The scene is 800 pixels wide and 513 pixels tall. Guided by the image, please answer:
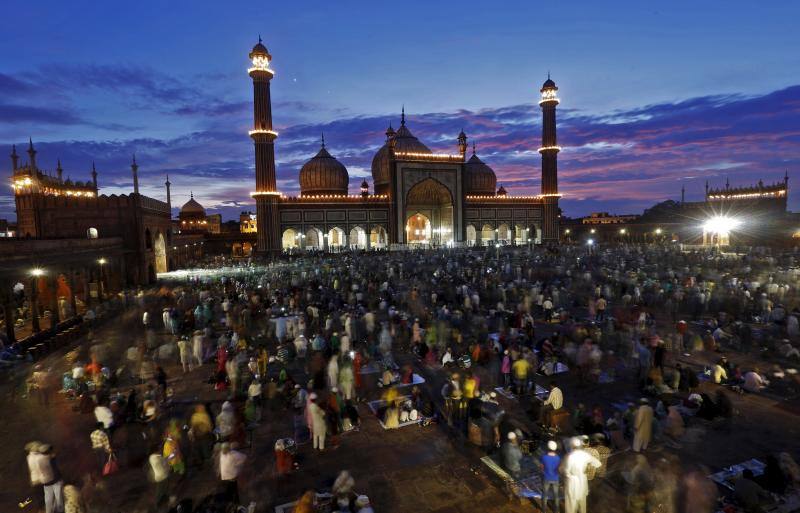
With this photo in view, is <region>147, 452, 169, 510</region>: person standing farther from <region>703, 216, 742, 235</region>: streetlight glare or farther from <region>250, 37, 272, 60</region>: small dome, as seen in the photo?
<region>703, 216, 742, 235</region>: streetlight glare

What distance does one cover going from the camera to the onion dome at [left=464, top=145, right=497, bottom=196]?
55312 mm

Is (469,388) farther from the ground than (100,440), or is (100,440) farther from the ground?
(469,388)

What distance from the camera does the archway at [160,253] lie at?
3072 centimetres

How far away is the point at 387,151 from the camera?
4938 cm

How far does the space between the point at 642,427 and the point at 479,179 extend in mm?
50698

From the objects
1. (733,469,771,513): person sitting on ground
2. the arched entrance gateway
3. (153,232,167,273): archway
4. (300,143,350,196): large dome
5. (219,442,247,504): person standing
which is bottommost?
(733,469,771,513): person sitting on ground

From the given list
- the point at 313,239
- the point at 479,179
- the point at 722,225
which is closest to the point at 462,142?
the point at 479,179

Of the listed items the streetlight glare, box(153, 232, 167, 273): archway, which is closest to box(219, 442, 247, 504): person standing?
box(153, 232, 167, 273): archway

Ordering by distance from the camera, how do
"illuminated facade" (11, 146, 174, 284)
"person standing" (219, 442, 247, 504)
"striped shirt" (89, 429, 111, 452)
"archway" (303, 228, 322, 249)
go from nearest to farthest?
"person standing" (219, 442, 247, 504) < "striped shirt" (89, 429, 111, 452) < "illuminated facade" (11, 146, 174, 284) < "archway" (303, 228, 322, 249)

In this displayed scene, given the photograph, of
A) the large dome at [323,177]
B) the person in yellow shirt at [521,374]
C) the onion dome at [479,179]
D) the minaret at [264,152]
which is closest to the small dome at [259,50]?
the minaret at [264,152]

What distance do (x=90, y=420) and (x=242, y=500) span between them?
4.39 meters

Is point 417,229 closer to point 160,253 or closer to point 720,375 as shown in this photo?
point 160,253

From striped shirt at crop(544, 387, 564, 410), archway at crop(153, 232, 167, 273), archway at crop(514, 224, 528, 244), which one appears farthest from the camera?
archway at crop(514, 224, 528, 244)

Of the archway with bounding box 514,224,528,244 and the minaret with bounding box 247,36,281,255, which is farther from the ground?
the minaret with bounding box 247,36,281,255
